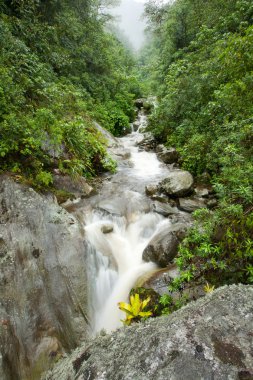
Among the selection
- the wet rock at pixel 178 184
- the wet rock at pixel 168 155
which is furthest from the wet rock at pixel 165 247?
the wet rock at pixel 168 155

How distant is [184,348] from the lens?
1.75 m

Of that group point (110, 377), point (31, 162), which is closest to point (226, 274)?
point (110, 377)

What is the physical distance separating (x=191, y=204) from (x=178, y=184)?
2.86ft

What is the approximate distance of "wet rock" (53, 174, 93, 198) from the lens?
20.9 feet

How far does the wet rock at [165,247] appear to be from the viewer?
498 centimetres

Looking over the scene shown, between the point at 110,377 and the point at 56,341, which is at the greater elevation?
the point at 110,377

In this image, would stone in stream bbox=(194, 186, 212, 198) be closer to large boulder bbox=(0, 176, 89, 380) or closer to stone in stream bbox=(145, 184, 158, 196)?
stone in stream bbox=(145, 184, 158, 196)

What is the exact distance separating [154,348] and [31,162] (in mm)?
4539

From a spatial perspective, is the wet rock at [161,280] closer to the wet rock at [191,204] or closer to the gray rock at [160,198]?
the wet rock at [191,204]

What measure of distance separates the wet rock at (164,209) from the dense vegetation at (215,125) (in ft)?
4.76

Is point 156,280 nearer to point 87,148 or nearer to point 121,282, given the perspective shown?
point 121,282

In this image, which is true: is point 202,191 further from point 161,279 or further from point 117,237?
point 161,279

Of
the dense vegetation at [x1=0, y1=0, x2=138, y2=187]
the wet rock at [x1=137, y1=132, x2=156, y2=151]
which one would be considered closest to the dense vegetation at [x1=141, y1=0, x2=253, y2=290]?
the wet rock at [x1=137, y1=132, x2=156, y2=151]

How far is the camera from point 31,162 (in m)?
5.27
